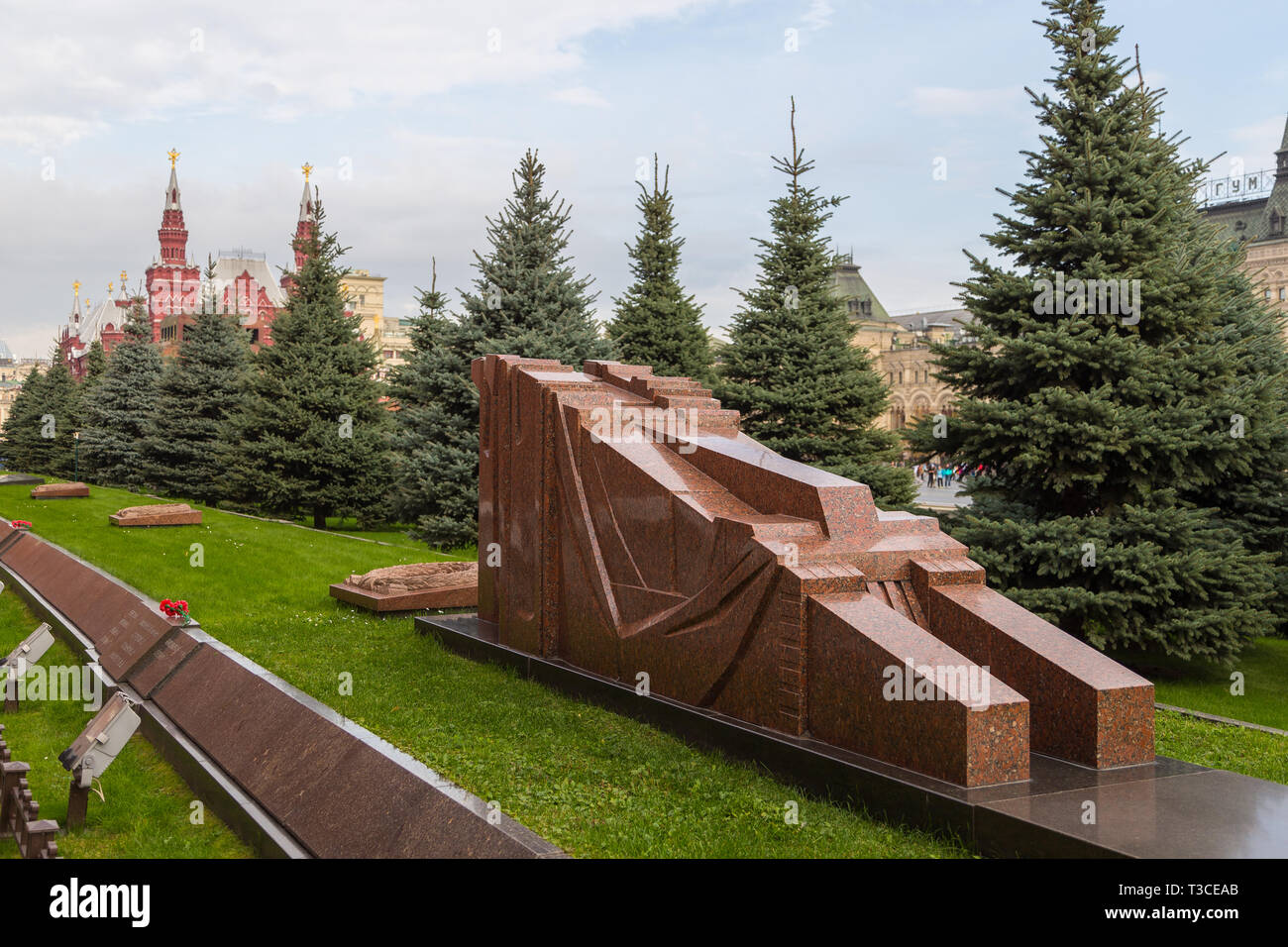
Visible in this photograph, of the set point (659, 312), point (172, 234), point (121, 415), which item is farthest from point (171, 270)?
point (659, 312)

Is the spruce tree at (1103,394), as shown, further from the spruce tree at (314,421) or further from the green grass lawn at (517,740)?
the spruce tree at (314,421)

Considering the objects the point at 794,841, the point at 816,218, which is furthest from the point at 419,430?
the point at 794,841

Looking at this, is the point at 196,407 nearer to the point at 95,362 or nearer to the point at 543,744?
the point at 95,362

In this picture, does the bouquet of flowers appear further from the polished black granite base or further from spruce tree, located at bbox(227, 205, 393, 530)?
spruce tree, located at bbox(227, 205, 393, 530)

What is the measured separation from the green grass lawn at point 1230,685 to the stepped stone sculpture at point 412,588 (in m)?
6.87

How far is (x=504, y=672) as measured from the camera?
878cm

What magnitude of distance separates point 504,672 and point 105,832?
11.9 ft

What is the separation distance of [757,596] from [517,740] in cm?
190

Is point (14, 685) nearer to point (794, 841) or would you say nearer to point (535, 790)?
point (535, 790)

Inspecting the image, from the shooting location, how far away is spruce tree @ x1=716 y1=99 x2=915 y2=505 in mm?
14883

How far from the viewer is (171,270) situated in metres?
90.2

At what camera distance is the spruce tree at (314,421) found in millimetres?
19312

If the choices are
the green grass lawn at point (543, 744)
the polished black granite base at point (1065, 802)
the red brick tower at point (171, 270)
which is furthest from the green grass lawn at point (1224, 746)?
the red brick tower at point (171, 270)

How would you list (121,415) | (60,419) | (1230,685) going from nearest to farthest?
(1230,685) < (121,415) < (60,419)
